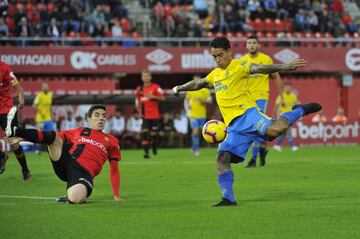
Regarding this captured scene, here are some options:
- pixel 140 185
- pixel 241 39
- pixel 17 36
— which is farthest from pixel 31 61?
pixel 140 185

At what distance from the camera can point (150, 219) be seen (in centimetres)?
1032

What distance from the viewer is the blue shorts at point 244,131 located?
12.1 metres

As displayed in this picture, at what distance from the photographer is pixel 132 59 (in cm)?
3628

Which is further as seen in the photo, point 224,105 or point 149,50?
point 149,50

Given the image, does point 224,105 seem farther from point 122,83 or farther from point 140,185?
point 122,83

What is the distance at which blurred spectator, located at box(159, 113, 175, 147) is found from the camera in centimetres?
3522

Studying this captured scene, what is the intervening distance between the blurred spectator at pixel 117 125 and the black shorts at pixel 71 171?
21807mm

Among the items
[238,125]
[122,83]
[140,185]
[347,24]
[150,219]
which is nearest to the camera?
[150,219]

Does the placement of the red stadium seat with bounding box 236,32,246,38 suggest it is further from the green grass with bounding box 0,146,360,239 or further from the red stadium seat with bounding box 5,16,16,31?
the green grass with bounding box 0,146,360,239

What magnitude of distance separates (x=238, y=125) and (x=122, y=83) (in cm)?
2657

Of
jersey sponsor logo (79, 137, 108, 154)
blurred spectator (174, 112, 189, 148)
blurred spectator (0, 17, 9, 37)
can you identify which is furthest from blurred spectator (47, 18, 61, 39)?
jersey sponsor logo (79, 137, 108, 154)

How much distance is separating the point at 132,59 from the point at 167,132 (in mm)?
3245

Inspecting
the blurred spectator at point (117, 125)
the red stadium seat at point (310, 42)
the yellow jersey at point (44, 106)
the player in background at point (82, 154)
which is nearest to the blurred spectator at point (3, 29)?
the yellow jersey at point (44, 106)

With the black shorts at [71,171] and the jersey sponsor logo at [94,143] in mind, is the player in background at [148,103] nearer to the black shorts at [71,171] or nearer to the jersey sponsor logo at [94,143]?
the jersey sponsor logo at [94,143]
